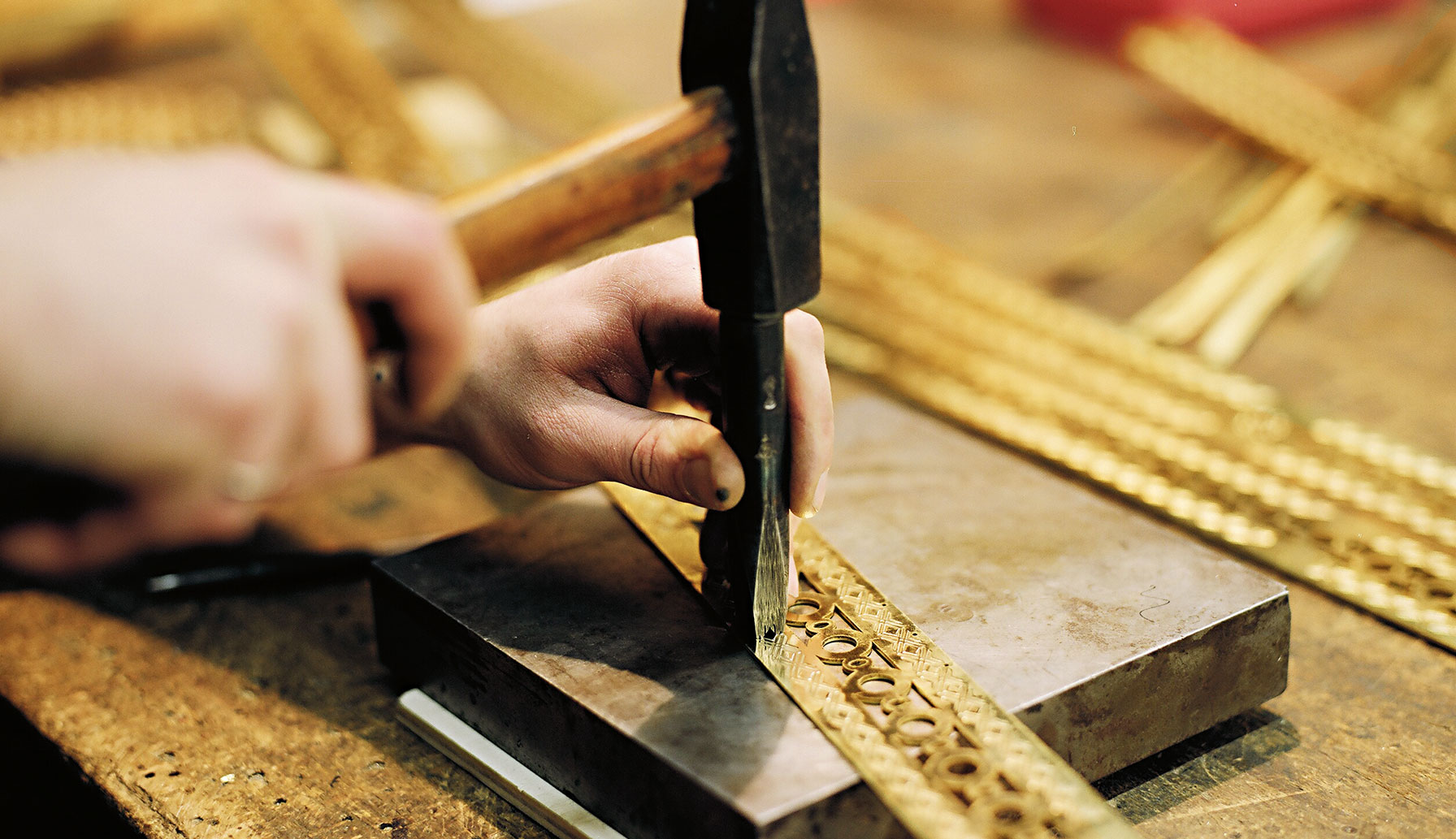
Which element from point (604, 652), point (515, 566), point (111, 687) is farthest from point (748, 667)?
point (111, 687)

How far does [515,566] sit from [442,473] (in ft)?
1.30

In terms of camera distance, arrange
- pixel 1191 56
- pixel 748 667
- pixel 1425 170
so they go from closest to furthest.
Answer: pixel 748 667, pixel 1425 170, pixel 1191 56

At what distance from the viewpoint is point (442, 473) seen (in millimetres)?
1190

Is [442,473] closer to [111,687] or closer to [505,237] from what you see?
[111,687]

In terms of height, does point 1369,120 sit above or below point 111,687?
above

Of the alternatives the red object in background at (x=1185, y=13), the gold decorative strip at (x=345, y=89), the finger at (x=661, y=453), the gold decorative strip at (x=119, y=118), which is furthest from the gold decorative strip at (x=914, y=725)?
the red object in background at (x=1185, y=13)

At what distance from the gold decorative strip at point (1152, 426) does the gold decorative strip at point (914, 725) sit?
0.43m

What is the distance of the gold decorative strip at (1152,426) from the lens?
0.98 m

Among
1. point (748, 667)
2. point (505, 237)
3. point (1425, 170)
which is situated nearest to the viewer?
point (505, 237)

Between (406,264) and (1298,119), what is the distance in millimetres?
1761

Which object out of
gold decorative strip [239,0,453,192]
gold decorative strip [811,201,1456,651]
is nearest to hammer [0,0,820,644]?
gold decorative strip [811,201,1456,651]

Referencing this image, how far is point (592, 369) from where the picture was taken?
0.79 meters

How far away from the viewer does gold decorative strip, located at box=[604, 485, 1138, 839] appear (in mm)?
609

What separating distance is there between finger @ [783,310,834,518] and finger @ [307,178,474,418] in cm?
24
